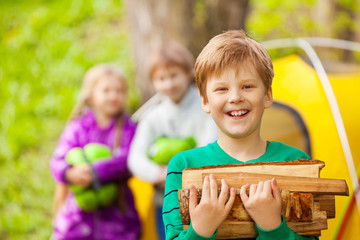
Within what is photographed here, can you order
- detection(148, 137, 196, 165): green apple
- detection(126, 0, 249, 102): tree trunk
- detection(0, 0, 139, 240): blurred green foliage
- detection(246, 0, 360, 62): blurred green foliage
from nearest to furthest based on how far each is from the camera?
detection(148, 137, 196, 165): green apple < detection(126, 0, 249, 102): tree trunk < detection(0, 0, 139, 240): blurred green foliage < detection(246, 0, 360, 62): blurred green foliage

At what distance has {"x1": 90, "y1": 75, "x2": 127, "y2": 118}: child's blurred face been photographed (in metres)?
2.52

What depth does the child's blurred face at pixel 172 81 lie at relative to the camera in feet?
7.02

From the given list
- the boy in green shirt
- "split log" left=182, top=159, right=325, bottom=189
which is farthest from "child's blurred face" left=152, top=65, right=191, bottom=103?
"split log" left=182, top=159, right=325, bottom=189

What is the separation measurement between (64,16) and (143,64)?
7.19 ft

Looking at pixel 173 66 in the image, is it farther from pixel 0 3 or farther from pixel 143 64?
pixel 0 3

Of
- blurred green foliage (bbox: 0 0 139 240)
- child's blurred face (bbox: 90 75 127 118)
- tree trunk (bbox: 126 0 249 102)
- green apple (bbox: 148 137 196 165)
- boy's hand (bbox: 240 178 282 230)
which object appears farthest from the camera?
blurred green foliage (bbox: 0 0 139 240)

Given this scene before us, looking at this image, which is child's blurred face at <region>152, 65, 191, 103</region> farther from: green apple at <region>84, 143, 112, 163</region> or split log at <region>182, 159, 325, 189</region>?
split log at <region>182, 159, 325, 189</region>

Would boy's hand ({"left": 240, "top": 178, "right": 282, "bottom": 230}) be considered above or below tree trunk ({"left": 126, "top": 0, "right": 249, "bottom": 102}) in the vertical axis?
below

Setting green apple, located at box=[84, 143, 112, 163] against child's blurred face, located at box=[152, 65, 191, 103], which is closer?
child's blurred face, located at box=[152, 65, 191, 103]

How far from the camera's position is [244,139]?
90 cm

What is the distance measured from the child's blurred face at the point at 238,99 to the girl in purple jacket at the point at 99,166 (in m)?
1.55

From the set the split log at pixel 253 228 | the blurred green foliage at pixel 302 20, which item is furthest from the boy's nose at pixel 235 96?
the blurred green foliage at pixel 302 20

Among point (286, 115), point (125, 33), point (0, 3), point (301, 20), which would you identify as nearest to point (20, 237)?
point (286, 115)

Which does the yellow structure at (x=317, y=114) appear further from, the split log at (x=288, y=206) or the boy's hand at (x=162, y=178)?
the split log at (x=288, y=206)
